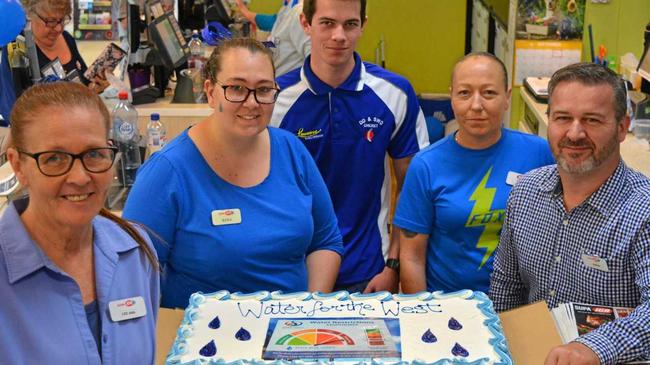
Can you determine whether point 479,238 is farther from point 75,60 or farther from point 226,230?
point 75,60

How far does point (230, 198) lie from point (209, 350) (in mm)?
496

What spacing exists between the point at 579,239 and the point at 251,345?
90 cm

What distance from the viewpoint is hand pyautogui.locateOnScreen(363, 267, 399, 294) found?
9.02 ft

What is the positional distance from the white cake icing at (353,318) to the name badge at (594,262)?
0.30 meters

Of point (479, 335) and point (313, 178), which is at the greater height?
point (313, 178)

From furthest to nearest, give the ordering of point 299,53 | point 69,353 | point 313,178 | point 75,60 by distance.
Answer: point 299,53 → point 75,60 → point 313,178 → point 69,353

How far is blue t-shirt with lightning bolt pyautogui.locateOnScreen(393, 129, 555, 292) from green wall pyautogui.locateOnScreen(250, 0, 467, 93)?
225 inches

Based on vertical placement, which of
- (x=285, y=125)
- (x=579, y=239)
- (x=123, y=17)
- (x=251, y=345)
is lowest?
(x=251, y=345)

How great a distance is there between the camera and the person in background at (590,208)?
204cm

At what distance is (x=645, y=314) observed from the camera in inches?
74.3

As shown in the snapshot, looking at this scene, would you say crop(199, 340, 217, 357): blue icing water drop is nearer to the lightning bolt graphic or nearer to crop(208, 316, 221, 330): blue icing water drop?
crop(208, 316, 221, 330): blue icing water drop

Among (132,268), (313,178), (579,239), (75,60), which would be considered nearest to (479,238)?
(579,239)

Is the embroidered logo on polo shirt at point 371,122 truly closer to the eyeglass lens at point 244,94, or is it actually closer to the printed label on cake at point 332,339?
the eyeglass lens at point 244,94

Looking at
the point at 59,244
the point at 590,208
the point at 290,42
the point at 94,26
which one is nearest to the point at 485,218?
the point at 590,208
